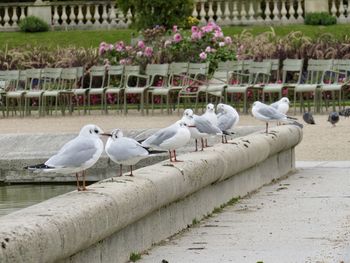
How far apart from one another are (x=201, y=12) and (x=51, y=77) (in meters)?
22.5

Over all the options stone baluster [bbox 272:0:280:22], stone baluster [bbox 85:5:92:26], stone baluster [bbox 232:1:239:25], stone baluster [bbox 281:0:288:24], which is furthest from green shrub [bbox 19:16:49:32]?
stone baluster [bbox 281:0:288:24]

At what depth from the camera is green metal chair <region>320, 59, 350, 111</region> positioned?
2872 centimetres

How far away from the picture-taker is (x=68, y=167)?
34.3 feet

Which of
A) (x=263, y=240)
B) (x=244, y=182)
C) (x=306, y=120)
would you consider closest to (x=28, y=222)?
(x=263, y=240)

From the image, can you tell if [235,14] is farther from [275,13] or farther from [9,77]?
[9,77]

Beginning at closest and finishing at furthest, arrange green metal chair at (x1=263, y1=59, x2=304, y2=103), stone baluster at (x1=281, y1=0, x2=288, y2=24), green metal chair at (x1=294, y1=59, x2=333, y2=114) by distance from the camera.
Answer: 1. green metal chair at (x1=294, y1=59, x2=333, y2=114)
2. green metal chair at (x1=263, y1=59, x2=304, y2=103)
3. stone baluster at (x1=281, y1=0, x2=288, y2=24)

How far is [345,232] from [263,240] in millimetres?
740

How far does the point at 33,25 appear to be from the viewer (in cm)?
5338

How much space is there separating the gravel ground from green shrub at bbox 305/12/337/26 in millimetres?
21535

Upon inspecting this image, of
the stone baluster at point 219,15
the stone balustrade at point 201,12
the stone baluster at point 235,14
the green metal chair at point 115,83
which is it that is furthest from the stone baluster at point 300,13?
the green metal chair at point 115,83

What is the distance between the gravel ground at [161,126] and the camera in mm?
20219

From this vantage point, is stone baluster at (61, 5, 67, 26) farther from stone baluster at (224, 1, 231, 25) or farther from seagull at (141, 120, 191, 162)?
seagull at (141, 120, 191, 162)

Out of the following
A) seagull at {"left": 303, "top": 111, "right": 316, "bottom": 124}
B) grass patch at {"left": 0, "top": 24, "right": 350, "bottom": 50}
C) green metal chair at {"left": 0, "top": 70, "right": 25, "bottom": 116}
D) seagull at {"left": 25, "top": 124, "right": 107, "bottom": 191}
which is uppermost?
seagull at {"left": 25, "top": 124, "right": 107, "bottom": 191}

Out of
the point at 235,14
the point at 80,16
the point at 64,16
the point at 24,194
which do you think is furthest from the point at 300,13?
the point at 24,194
